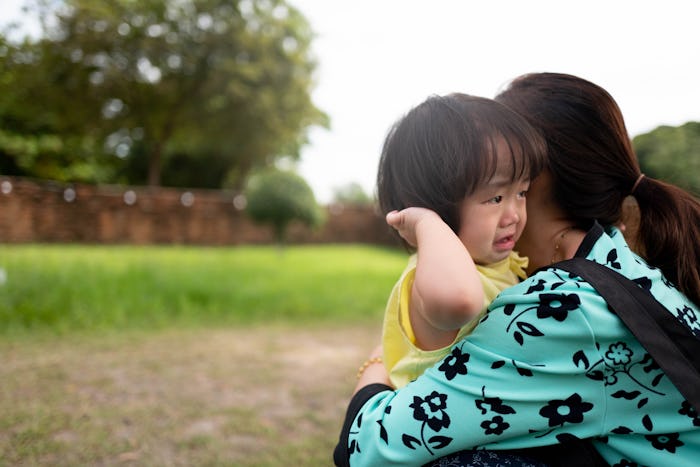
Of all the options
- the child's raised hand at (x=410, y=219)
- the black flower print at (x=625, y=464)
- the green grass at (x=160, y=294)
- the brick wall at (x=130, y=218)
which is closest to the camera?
the black flower print at (x=625, y=464)

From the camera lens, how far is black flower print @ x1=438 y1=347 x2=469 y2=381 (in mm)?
1021

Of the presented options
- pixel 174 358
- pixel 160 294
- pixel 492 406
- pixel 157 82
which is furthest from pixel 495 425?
pixel 157 82

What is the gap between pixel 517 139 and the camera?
3.78ft

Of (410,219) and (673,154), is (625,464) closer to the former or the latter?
(410,219)

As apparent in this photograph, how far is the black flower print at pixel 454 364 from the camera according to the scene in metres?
1.02

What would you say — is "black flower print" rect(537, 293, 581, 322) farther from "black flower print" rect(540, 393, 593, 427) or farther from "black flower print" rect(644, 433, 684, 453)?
"black flower print" rect(644, 433, 684, 453)

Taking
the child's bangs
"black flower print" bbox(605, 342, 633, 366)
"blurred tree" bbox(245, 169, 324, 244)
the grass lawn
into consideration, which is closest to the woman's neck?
the child's bangs

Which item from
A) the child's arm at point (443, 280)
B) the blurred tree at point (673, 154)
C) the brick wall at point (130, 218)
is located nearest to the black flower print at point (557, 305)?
the child's arm at point (443, 280)

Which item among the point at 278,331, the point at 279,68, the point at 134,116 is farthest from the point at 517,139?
the point at 279,68

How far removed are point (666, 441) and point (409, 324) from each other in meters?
0.53

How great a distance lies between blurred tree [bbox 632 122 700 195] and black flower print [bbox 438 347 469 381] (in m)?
1.22

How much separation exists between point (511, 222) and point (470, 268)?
0.81 feet

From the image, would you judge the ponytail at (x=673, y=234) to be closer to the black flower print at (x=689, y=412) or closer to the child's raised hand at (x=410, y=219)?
the black flower print at (x=689, y=412)

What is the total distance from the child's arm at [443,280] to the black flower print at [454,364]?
0.06m
